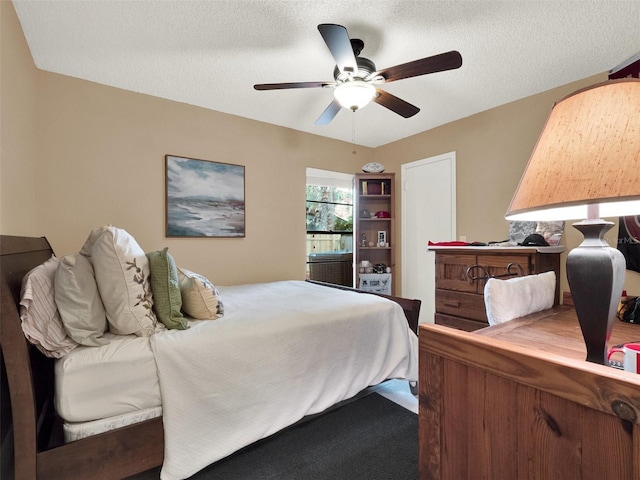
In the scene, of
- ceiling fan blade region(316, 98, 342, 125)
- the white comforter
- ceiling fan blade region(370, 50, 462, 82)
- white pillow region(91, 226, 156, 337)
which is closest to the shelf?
ceiling fan blade region(316, 98, 342, 125)

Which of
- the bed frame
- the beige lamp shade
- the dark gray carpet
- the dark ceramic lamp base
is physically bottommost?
the dark gray carpet

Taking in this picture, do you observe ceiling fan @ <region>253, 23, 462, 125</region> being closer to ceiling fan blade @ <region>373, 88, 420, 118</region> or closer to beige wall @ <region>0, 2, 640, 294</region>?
ceiling fan blade @ <region>373, 88, 420, 118</region>

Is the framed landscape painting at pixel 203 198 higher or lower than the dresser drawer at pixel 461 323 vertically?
higher

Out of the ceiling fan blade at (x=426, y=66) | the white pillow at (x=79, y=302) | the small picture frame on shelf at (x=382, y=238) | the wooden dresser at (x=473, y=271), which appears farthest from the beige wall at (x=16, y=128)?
the small picture frame on shelf at (x=382, y=238)

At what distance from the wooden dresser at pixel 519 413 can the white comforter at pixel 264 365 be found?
1026 mm

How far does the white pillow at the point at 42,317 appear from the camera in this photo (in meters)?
1.14

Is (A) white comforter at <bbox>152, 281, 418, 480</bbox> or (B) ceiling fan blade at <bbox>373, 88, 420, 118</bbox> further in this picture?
(B) ceiling fan blade at <bbox>373, 88, 420, 118</bbox>

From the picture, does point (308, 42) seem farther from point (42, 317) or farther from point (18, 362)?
point (18, 362)

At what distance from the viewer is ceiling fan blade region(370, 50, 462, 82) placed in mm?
1708

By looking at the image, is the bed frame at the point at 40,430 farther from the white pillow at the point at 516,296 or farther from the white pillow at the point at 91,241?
the white pillow at the point at 516,296

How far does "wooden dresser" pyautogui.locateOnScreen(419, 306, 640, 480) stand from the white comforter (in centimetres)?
103

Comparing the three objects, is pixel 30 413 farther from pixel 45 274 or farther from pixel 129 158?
pixel 129 158

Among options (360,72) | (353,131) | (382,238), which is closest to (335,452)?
(360,72)

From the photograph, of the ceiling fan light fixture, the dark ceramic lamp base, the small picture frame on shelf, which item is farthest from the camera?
the small picture frame on shelf
